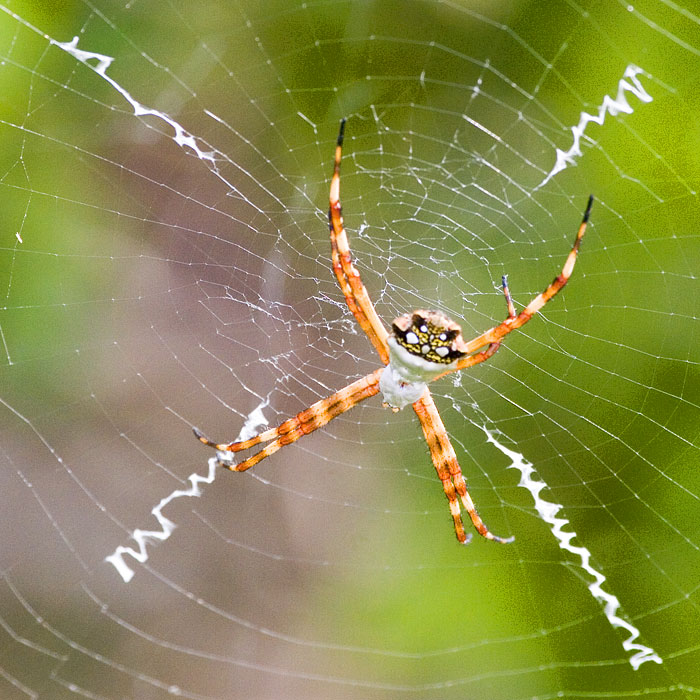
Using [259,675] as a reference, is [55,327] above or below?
above

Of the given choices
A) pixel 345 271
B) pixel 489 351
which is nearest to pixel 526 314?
pixel 489 351

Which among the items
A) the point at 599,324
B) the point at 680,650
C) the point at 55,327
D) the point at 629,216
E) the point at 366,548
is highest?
the point at 55,327

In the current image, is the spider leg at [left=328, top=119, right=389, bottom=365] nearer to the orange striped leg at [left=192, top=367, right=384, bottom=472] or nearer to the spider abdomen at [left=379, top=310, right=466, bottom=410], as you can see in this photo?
the spider abdomen at [left=379, top=310, right=466, bottom=410]

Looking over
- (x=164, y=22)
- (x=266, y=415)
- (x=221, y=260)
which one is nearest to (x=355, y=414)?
(x=266, y=415)

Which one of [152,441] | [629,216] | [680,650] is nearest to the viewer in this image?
[629,216]

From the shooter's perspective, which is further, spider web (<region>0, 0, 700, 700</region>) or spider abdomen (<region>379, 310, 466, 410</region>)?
spider web (<region>0, 0, 700, 700</region>)

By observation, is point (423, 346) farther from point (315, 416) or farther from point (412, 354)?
point (315, 416)

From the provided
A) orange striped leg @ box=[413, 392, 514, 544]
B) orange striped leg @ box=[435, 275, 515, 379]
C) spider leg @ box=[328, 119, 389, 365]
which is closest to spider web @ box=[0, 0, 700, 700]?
orange striped leg @ box=[413, 392, 514, 544]

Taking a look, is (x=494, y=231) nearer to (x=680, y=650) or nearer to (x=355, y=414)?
(x=355, y=414)
